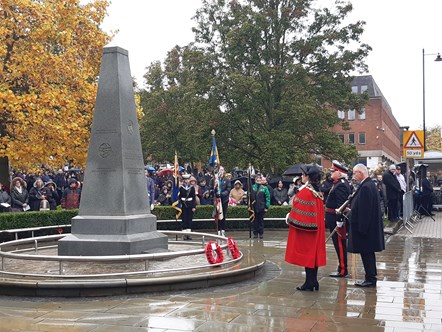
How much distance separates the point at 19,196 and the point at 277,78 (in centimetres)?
1759

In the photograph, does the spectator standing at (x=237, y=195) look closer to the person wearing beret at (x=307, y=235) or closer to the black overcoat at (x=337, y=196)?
the black overcoat at (x=337, y=196)

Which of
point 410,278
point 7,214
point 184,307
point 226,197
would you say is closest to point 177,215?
point 226,197

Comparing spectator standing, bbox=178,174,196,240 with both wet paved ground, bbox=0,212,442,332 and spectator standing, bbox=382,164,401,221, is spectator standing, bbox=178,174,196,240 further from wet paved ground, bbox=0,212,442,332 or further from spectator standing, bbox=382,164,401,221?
spectator standing, bbox=382,164,401,221

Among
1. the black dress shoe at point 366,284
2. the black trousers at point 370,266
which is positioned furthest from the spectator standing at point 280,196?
the black dress shoe at point 366,284

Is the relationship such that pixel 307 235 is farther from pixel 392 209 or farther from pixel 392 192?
pixel 392 209

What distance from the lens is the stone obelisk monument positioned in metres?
11.1

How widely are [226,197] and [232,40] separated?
16.2m

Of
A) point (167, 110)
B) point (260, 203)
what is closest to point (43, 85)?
point (260, 203)

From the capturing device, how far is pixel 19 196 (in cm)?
1830

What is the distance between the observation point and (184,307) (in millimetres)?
7852

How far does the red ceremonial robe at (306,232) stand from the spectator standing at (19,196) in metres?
11.8

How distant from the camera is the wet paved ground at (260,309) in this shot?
6930mm

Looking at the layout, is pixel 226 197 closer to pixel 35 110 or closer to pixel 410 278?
pixel 35 110

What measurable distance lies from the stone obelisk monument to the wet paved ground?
8.56ft
